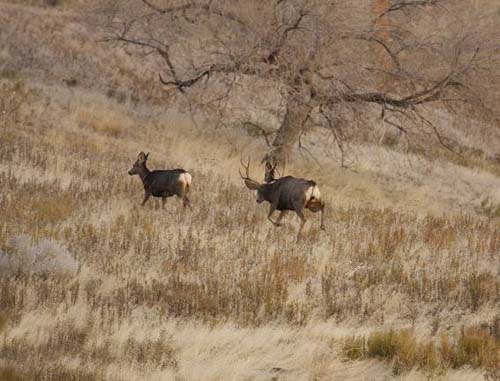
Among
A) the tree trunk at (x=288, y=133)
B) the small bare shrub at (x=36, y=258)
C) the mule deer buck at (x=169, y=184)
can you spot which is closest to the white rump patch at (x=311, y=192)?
the mule deer buck at (x=169, y=184)

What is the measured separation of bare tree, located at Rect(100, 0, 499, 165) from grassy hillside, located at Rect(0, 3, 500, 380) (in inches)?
82.8

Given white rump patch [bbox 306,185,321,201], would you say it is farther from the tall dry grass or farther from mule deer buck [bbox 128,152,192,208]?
mule deer buck [bbox 128,152,192,208]

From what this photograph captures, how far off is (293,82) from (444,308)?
960 cm

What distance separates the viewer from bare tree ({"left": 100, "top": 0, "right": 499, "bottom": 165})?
59.6ft

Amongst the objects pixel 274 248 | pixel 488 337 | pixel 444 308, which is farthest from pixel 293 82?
pixel 488 337

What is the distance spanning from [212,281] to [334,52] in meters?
10.7

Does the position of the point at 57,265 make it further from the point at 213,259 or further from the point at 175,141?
the point at 175,141

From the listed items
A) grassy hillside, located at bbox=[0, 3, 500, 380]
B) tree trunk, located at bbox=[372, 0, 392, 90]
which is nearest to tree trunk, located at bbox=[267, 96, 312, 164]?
grassy hillside, located at bbox=[0, 3, 500, 380]

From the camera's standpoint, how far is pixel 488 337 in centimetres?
779

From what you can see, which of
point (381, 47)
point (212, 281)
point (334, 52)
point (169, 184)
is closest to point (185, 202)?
point (169, 184)

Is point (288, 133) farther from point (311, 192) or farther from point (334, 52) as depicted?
point (311, 192)

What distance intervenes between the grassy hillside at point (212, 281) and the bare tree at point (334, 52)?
6.90ft

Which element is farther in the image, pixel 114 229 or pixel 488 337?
pixel 114 229

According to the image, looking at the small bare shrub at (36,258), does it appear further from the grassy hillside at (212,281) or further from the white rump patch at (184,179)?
the white rump patch at (184,179)
